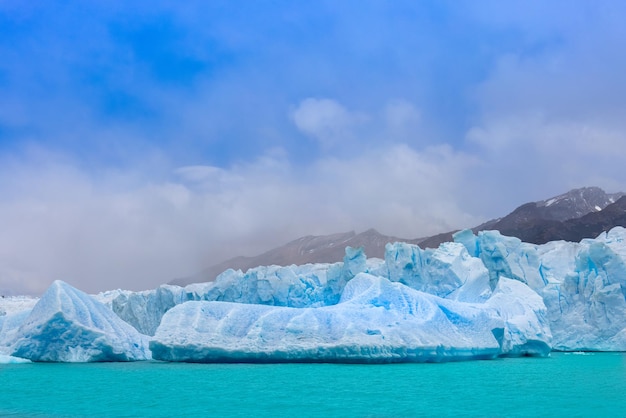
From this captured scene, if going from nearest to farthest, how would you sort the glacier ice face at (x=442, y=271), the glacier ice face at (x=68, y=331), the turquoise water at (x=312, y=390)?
the turquoise water at (x=312, y=390)
the glacier ice face at (x=68, y=331)
the glacier ice face at (x=442, y=271)

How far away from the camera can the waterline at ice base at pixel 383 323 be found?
64.1ft

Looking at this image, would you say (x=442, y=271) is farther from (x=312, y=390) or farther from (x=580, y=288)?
(x=312, y=390)

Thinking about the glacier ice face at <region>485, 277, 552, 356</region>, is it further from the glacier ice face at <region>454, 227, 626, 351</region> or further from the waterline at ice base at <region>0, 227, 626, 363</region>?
the glacier ice face at <region>454, 227, 626, 351</region>

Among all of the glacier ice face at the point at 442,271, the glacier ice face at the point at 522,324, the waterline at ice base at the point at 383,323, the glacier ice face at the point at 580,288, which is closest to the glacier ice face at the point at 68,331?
the waterline at ice base at the point at 383,323

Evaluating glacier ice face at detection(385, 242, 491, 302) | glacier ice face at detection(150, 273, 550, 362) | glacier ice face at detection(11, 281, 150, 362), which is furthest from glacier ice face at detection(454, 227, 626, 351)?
glacier ice face at detection(11, 281, 150, 362)

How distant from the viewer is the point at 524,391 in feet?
45.5

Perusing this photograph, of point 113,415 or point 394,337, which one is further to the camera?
point 394,337

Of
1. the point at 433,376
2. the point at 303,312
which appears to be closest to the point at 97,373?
the point at 303,312

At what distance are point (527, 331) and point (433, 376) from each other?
8.11 metres

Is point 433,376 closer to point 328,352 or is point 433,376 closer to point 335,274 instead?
point 328,352

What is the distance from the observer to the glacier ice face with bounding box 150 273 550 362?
19391mm

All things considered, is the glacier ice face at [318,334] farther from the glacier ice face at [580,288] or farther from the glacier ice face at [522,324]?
the glacier ice face at [580,288]

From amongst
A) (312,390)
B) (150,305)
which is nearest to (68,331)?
(312,390)

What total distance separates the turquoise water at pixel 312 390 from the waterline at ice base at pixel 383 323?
642 mm
